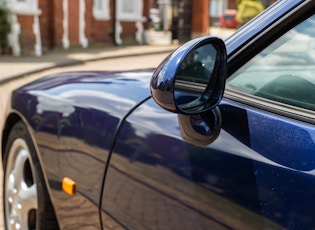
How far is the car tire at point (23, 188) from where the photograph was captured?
2674mm

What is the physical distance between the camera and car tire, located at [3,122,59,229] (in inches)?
105

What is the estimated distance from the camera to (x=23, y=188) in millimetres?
2852

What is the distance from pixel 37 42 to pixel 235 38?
14.5 meters

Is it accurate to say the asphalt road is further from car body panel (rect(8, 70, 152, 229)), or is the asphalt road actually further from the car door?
the car door

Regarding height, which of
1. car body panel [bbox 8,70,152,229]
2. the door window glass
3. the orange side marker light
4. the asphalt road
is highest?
the door window glass

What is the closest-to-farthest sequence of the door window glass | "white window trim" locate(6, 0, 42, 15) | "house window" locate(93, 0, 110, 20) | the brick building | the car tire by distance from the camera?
the door window glass < the car tire < "white window trim" locate(6, 0, 42, 15) < the brick building < "house window" locate(93, 0, 110, 20)

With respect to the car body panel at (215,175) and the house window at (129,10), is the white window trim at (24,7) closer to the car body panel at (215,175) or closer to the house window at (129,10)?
the house window at (129,10)

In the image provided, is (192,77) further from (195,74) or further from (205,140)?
(205,140)

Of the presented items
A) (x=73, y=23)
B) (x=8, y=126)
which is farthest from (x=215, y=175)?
(x=73, y=23)

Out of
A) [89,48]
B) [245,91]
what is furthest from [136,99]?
[89,48]

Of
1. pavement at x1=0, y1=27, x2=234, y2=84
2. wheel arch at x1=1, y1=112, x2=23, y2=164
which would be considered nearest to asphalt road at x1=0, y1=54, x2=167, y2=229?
pavement at x1=0, y1=27, x2=234, y2=84

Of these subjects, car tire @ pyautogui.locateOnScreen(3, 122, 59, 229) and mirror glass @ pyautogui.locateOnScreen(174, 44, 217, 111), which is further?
car tire @ pyautogui.locateOnScreen(3, 122, 59, 229)

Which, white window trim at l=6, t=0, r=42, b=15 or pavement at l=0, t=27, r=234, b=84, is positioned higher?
white window trim at l=6, t=0, r=42, b=15

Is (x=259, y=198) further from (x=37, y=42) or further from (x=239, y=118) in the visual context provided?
(x=37, y=42)
